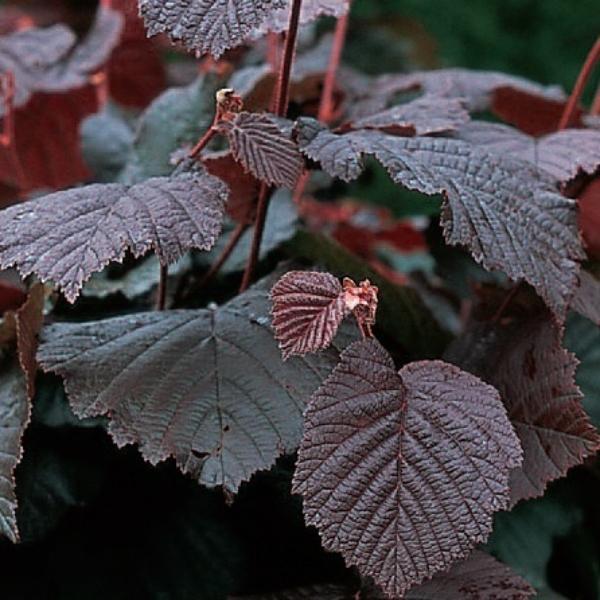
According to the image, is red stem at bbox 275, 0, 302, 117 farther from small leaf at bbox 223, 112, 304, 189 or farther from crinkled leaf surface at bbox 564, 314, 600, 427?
crinkled leaf surface at bbox 564, 314, 600, 427

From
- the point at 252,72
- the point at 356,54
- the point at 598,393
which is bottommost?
the point at 356,54

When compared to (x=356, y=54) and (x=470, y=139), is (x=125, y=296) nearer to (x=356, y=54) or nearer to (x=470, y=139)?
(x=470, y=139)

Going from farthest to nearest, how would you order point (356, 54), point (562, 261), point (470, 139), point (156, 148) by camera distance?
point (356, 54) < point (156, 148) < point (470, 139) < point (562, 261)

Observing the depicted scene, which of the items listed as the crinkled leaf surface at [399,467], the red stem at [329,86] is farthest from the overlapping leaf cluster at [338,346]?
the red stem at [329,86]

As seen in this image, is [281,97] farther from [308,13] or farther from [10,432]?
[10,432]

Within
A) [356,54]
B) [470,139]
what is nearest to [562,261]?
[470,139]

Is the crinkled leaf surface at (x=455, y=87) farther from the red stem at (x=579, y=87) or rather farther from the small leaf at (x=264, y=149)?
the small leaf at (x=264, y=149)

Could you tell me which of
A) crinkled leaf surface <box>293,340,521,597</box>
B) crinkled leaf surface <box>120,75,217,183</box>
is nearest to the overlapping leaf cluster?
crinkled leaf surface <box>293,340,521,597</box>

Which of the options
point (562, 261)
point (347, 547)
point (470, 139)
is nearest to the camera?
point (347, 547)
